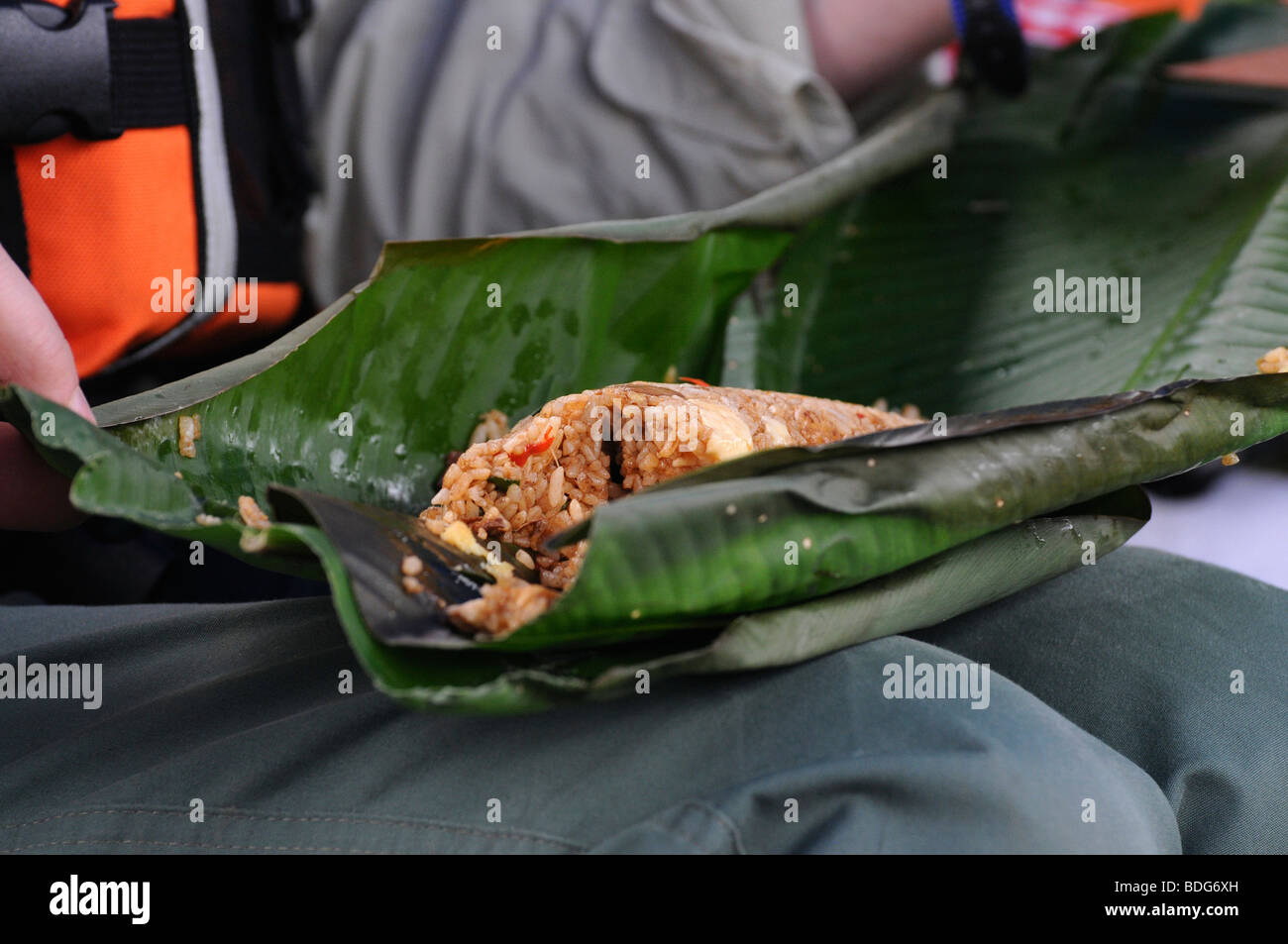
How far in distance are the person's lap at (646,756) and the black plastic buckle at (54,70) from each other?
43 centimetres

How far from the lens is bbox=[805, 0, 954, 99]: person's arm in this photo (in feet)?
4.33

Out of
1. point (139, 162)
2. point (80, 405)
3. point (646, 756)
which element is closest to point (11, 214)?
point (139, 162)

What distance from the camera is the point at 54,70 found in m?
0.85

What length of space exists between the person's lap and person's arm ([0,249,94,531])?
0.36 feet

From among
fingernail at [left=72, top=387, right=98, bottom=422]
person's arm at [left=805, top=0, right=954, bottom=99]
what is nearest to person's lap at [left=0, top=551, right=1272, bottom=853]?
fingernail at [left=72, top=387, right=98, bottom=422]

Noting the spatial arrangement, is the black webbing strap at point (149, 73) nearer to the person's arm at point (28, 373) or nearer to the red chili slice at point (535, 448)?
the person's arm at point (28, 373)

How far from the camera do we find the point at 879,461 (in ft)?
1.90

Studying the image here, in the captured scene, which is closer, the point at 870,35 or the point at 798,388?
the point at 798,388

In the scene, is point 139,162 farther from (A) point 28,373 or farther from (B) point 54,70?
(A) point 28,373

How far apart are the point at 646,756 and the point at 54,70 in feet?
2.45
